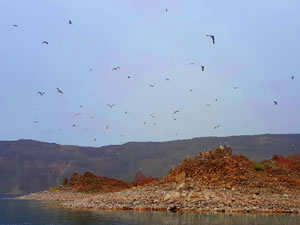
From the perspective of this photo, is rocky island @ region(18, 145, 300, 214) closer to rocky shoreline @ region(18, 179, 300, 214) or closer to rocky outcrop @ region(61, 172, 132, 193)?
rocky shoreline @ region(18, 179, 300, 214)

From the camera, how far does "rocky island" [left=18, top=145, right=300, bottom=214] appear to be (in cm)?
4650

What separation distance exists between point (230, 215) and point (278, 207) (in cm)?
734

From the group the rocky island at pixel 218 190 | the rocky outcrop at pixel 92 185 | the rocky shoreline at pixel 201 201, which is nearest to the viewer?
the rocky shoreline at pixel 201 201

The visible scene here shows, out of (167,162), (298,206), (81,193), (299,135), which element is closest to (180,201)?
(298,206)

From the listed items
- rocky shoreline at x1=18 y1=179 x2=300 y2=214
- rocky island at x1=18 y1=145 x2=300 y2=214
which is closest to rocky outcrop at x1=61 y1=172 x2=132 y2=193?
rocky island at x1=18 y1=145 x2=300 y2=214

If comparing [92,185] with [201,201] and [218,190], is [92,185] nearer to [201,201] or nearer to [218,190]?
[218,190]

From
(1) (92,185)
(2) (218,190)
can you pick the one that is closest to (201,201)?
(2) (218,190)

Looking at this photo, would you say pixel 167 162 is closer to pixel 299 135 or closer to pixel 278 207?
pixel 299 135

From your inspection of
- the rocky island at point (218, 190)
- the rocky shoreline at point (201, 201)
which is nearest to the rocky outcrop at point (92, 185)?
the rocky island at point (218, 190)

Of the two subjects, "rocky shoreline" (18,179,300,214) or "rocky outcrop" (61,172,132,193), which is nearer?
"rocky shoreline" (18,179,300,214)

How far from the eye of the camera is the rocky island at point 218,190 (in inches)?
1831

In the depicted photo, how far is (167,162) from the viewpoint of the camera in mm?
178250

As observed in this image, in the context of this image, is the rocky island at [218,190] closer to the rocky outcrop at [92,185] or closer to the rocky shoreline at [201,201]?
the rocky shoreline at [201,201]

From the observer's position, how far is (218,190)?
51.0 meters
